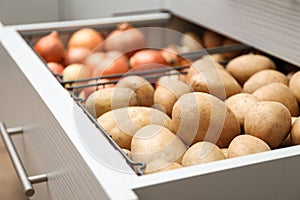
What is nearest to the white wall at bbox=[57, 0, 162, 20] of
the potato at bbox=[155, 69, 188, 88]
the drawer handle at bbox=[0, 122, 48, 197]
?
the potato at bbox=[155, 69, 188, 88]

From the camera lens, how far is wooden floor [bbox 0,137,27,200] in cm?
A: 106

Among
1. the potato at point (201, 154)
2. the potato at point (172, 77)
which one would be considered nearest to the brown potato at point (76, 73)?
the potato at point (172, 77)

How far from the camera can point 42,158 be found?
74 centimetres

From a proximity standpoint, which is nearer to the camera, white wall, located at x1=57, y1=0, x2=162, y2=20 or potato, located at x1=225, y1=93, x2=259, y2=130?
potato, located at x1=225, y1=93, x2=259, y2=130

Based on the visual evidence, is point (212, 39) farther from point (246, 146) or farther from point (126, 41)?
point (246, 146)

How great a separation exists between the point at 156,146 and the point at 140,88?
0.19 metres

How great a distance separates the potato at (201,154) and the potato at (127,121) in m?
0.08

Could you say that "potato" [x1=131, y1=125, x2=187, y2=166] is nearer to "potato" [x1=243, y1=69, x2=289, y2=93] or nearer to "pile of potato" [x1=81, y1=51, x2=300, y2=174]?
"pile of potato" [x1=81, y1=51, x2=300, y2=174]

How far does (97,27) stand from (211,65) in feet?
1.13

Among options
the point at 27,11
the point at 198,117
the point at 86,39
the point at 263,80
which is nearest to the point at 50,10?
the point at 27,11

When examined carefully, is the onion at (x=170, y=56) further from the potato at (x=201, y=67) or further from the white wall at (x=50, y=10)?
the white wall at (x=50, y=10)

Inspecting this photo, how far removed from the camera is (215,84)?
2.49 ft

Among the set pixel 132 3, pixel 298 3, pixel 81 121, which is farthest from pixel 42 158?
pixel 132 3

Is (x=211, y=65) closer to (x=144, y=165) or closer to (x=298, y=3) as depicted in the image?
(x=298, y=3)
